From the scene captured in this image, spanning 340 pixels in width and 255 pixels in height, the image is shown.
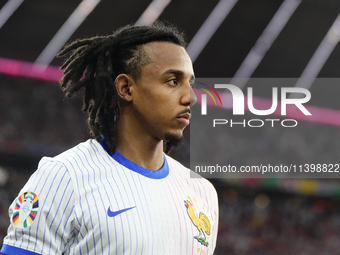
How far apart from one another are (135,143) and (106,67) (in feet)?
1.24

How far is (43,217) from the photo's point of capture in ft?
4.53

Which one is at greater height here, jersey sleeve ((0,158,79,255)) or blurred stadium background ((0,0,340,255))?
blurred stadium background ((0,0,340,255))

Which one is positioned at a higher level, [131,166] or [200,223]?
[131,166]

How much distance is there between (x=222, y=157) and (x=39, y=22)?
22.5 ft

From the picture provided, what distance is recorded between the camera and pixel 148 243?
1485 mm

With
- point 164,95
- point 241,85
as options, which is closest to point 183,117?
point 164,95

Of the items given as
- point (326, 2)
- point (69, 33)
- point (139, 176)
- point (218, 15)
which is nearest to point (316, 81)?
point (326, 2)

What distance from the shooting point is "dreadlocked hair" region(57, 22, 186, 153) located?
1.75 metres

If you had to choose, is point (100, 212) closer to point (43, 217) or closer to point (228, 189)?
point (43, 217)

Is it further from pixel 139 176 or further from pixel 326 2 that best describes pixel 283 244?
pixel 139 176

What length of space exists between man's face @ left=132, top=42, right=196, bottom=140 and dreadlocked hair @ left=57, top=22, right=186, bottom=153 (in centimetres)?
6

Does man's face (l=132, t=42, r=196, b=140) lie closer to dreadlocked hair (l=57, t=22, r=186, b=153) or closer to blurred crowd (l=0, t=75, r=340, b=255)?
dreadlocked hair (l=57, t=22, r=186, b=153)

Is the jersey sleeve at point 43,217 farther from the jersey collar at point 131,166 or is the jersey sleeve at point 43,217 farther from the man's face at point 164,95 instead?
the man's face at point 164,95

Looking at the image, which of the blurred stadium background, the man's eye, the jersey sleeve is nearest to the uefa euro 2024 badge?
the jersey sleeve
